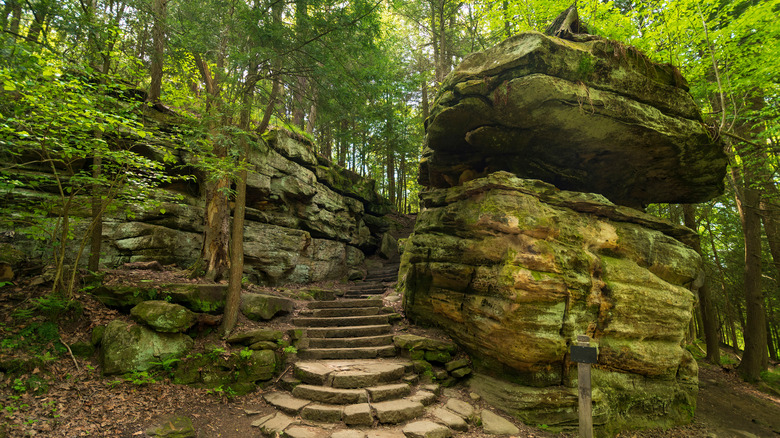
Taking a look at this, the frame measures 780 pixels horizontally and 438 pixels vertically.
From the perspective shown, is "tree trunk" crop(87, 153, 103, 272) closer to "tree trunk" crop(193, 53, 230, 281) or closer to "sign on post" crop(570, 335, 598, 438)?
"tree trunk" crop(193, 53, 230, 281)

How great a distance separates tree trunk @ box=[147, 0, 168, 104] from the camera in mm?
7276

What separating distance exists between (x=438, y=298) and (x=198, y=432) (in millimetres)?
5085

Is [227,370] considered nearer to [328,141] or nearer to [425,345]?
[425,345]

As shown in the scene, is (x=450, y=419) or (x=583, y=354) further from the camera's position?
(x=450, y=419)

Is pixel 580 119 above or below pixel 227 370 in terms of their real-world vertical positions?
above

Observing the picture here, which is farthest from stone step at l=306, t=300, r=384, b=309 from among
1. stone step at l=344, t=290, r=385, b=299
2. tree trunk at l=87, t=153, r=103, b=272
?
tree trunk at l=87, t=153, r=103, b=272

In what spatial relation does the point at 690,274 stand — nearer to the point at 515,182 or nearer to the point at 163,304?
the point at 515,182

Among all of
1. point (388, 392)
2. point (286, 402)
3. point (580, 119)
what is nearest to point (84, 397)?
point (286, 402)

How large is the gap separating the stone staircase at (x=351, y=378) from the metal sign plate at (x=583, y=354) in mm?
2555

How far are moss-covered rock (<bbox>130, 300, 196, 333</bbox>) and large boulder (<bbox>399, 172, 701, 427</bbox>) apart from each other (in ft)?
17.3

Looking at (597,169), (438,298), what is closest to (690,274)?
(597,169)

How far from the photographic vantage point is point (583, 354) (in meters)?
4.25

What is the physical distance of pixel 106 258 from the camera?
25.6 ft

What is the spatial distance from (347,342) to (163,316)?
3.70 metres
